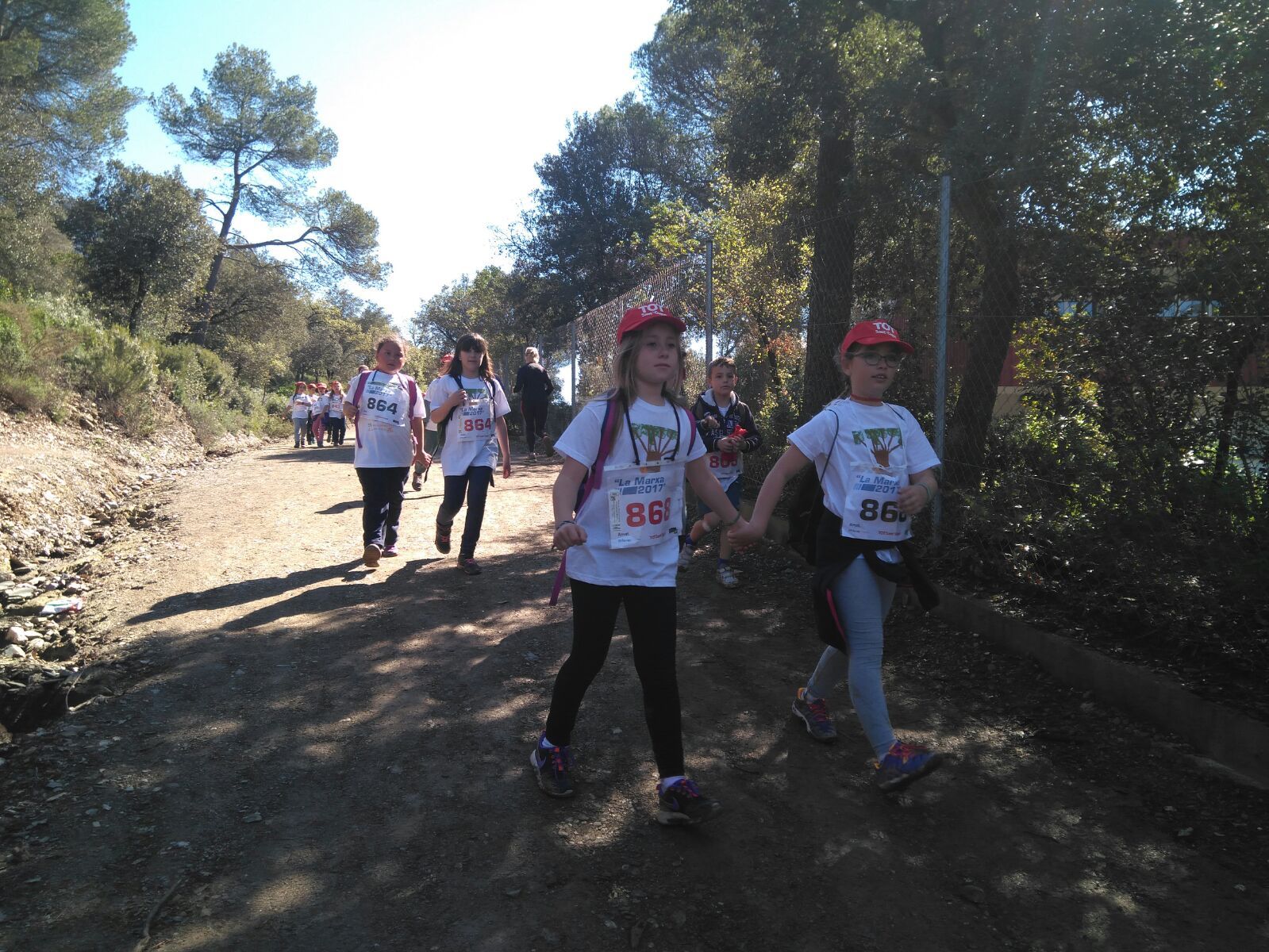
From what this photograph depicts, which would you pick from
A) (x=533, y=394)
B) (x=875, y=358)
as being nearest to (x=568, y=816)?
(x=875, y=358)

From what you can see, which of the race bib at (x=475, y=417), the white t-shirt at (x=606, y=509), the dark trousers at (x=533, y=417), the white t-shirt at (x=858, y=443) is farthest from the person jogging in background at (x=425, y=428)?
the white t-shirt at (x=858, y=443)

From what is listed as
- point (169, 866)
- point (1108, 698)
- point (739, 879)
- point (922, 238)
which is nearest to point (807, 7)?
point (922, 238)

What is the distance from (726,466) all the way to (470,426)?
210cm

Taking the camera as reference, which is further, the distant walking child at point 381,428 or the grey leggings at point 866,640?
the distant walking child at point 381,428

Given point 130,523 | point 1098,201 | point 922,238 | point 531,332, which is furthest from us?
point 531,332

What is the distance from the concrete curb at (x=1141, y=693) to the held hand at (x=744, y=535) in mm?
2133

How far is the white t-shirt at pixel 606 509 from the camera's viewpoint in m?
3.25

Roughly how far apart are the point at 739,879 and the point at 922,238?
536cm

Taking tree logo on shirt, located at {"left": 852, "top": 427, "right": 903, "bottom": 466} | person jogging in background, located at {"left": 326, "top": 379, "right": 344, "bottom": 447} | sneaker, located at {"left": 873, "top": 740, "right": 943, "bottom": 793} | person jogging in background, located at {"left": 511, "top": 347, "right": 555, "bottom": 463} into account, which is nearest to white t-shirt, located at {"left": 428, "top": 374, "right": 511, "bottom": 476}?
tree logo on shirt, located at {"left": 852, "top": 427, "right": 903, "bottom": 466}

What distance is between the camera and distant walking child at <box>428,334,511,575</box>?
702 cm

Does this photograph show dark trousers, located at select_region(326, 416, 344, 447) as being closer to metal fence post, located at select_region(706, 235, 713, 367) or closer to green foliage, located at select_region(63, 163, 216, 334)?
green foliage, located at select_region(63, 163, 216, 334)

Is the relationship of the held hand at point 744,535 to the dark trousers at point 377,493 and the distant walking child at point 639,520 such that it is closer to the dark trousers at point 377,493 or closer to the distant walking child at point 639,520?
the distant walking child at point 639,520

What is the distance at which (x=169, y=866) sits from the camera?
2.89 meters

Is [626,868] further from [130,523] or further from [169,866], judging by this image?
[130,523]
